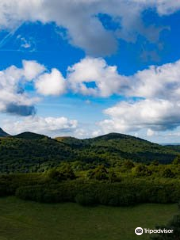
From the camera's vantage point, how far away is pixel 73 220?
30.1 m

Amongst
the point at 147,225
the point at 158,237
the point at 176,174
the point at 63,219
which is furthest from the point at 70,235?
the point at 176,174

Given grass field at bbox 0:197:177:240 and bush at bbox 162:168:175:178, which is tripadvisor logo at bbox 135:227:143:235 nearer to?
grass field at bbox 0:197:177:240

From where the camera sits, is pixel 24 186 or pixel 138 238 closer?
pixel 138 238

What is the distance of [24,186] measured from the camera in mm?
36812

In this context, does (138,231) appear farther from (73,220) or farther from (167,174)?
(167,174)

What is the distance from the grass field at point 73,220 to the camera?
83.1 ft

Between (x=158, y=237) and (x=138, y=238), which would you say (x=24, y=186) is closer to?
(x=138, y=238)

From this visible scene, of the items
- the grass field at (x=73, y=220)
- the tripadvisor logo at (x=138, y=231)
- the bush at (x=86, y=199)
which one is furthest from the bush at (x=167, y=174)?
the tripadvisor logo at (x=138, y=231)

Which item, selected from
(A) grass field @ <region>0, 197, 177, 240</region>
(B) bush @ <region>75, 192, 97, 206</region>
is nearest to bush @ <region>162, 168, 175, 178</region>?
(A) grass field @ <region>0, 197, 177, 240</region>

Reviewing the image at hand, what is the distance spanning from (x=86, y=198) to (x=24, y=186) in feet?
26.1

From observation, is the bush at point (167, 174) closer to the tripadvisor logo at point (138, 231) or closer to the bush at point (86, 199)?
the bush at point (86, 199)

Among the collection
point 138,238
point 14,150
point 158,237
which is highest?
point 14,150

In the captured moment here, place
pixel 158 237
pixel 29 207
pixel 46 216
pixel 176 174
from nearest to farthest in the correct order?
pixel 158 237 < pixel 46 216 < pixel 29 207 < pixel 176 174

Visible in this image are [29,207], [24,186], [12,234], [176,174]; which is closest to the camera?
[12,234]
